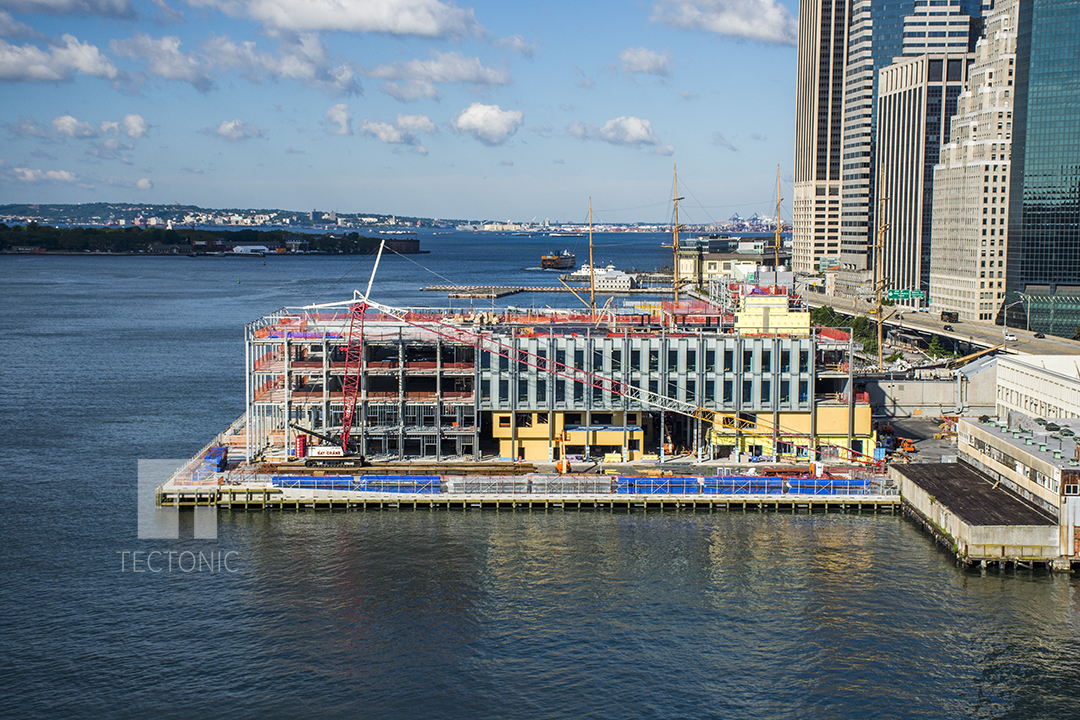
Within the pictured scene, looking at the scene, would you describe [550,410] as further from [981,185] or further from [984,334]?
[981,185]

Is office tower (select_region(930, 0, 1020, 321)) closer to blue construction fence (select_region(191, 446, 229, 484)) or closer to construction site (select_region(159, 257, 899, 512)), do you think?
construction site (select_region(159, 257, 899, 512))

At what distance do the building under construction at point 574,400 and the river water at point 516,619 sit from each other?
829 centimetres

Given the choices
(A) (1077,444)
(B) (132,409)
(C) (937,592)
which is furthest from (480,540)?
(B) (132,409)

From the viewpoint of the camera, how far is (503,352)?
70562 mm

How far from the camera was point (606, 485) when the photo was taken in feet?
214

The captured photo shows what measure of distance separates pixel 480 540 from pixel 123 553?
18.1 meters

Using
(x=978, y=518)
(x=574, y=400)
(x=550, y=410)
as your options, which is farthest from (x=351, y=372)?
(x=978, y=518)

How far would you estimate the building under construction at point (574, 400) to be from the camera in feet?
232

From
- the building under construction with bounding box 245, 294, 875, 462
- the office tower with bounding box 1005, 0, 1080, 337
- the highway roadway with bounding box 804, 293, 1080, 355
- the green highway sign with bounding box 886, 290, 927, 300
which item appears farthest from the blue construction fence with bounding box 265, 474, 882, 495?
the green highway sign with bounding box 886, 290, 927, 300

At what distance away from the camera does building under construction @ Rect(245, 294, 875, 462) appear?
2778 inches

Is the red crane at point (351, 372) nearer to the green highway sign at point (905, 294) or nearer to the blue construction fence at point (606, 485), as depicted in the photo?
the blue construction fence at point (606, 485)

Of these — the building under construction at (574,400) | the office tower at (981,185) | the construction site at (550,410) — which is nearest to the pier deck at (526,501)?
the construction site at (550,410)

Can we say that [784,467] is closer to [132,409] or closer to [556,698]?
[556,698]

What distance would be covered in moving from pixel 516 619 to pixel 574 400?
24278 millimetres
